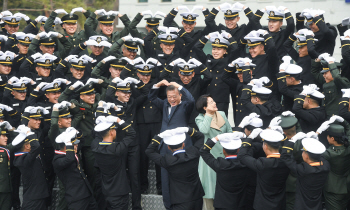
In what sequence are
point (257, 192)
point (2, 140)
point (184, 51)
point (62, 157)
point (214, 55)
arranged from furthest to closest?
1. point (184, 51)
2. point (214, 55)
3. point (2, 140)
4. point (62, 157)
5. point (257, 192)

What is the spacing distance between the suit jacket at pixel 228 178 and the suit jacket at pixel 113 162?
1420 mm

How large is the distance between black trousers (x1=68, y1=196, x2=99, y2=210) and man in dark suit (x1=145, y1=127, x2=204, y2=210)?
1519 mm

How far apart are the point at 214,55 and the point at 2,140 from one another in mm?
4331

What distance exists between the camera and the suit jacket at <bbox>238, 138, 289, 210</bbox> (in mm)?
6559

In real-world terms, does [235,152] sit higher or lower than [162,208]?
higher

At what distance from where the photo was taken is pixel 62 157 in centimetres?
767

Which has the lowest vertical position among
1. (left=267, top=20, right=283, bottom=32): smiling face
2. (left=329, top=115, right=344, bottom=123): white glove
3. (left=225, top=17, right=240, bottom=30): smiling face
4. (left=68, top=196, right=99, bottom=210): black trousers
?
(left=68, top=196, right=99, bottom=210): black trousers

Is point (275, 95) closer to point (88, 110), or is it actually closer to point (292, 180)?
point (292, 180)

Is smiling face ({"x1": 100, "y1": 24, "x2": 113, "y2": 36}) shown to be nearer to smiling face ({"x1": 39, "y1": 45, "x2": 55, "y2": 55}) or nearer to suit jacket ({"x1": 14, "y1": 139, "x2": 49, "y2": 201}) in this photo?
smiling face ({"x1": 39, "y1": 45, "x2": 55, "y2": 55})

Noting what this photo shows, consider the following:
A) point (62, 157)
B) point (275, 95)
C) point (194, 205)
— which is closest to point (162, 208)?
point (194, 205)

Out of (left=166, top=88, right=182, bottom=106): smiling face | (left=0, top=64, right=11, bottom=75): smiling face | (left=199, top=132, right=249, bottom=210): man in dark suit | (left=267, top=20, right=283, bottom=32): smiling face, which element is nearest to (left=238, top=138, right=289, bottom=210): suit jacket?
(left=199, top=132, right=249, bottom=210): man in dark suit

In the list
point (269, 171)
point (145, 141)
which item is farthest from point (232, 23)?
point (269, 171)

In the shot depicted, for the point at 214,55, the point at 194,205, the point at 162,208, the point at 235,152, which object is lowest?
the point at 162,208

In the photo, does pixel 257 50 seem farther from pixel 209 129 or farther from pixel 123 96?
pixel 123 96
